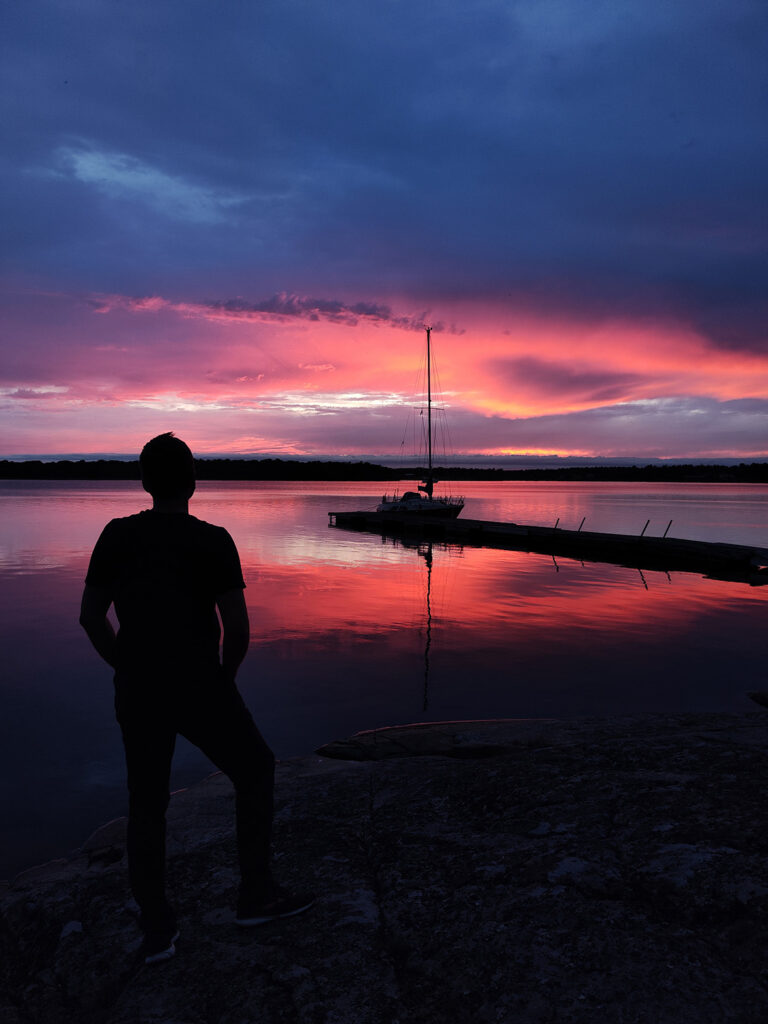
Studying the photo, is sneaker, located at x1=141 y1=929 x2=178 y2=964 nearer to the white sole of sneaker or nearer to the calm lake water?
the white sole of sneaker

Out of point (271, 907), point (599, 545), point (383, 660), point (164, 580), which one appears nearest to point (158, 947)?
point (271, 907)

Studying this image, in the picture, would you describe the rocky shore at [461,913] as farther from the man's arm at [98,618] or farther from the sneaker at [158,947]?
the man's arm at [98,618]

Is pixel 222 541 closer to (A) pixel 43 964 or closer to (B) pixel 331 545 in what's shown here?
(A) pixel 43 964

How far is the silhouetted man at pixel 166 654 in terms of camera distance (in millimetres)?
3039

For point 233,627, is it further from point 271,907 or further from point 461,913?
point 461,913

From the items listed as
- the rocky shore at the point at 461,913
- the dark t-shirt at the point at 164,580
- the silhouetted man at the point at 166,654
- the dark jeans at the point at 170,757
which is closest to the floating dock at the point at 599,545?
the rocky shore at the point at 461,913

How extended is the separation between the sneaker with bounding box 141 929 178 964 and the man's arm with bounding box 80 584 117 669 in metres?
1.39

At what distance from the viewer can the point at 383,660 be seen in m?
14.5

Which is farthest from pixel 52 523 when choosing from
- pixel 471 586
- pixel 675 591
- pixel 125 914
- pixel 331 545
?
pixel 125 914

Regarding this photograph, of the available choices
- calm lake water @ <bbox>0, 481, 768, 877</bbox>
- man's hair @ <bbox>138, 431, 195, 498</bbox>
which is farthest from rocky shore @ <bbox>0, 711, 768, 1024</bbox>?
calm lake water @ <bbox>0, 481, 768, 877</bbox>

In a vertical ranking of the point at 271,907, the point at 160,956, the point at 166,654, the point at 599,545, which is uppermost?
the point at 166,654

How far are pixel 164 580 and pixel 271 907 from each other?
6.05 ft

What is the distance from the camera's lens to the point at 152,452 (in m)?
3.19

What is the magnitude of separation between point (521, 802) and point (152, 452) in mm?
3449
